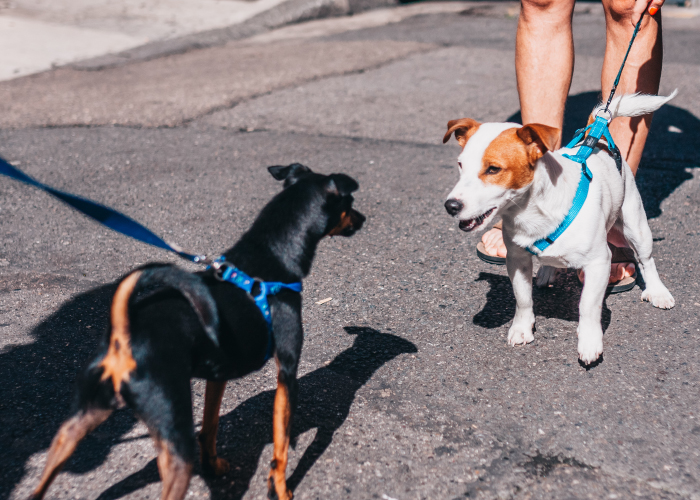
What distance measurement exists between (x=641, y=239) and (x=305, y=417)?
1872mm

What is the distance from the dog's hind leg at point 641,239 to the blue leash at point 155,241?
73.2 inches

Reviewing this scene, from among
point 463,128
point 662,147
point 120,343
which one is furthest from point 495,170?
point 662,147

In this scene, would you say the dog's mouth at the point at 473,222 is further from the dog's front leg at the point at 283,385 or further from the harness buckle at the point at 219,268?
the harness buckle at the point at 219,268

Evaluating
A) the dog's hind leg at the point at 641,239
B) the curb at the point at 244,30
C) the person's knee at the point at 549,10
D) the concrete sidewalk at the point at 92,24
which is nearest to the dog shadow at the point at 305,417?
the dog's hind leg at the point at 641,239

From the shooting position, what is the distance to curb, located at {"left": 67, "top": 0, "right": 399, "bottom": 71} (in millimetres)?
8820

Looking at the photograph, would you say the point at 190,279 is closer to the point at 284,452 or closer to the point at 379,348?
the point at 284,452

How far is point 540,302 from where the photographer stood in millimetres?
3383

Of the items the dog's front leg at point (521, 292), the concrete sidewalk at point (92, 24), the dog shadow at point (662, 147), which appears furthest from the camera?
the concrete sidewalk at point (92, 24)

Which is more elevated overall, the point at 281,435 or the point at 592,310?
the point at 281,435

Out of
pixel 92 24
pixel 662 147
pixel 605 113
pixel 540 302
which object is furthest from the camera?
pixel 92 24

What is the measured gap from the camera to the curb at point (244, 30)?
8820 mm

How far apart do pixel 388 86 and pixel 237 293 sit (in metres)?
5.77

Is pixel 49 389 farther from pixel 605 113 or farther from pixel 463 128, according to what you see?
pixel 605 113

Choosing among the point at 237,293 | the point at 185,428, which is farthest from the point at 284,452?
the point at 237,293
